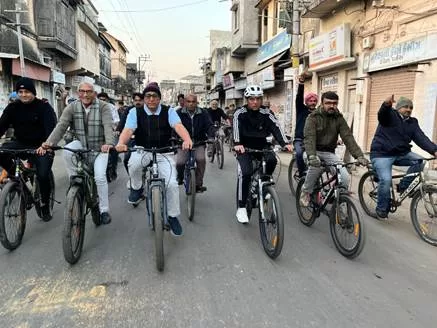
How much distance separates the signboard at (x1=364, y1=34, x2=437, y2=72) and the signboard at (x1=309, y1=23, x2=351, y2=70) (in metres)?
0.99

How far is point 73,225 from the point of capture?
3.97 metres

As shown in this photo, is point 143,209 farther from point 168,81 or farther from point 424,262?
point 168,81

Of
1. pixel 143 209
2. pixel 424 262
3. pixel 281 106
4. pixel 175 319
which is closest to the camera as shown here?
pixel 175 319

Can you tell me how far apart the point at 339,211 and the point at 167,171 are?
6.65 ft

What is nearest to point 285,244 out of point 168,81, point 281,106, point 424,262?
point 424,262

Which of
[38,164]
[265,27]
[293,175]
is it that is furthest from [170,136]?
[265,27]

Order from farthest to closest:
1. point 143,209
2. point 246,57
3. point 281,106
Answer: point 246,57
point 281,106
point 143,209

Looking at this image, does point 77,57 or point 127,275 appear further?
point 77,57

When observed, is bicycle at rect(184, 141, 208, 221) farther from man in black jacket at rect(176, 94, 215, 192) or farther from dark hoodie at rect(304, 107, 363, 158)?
dark hoodie at rect(304, 107, 363, 158)

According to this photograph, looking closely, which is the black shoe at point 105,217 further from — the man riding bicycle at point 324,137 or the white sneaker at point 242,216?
the man riding bicycle at point 324,137

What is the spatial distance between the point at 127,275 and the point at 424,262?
10.5 ft

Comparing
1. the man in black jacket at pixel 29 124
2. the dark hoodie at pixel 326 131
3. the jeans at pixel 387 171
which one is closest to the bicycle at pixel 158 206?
the man in black jacket at pixel 29 124

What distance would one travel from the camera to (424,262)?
14.1ft

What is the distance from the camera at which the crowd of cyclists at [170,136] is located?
4.58m
